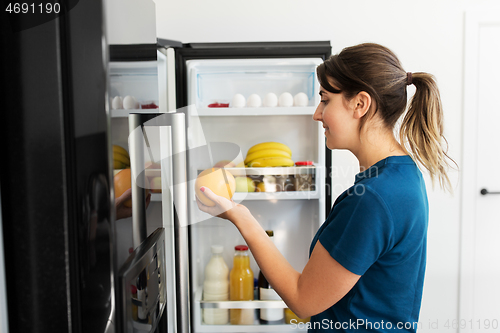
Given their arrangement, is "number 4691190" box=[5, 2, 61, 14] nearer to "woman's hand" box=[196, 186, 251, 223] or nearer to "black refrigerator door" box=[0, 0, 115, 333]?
"black refrigerator door" box=[0, 0, 115, 333]

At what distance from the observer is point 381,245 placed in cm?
70

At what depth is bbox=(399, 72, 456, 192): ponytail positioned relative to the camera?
83 centimetres

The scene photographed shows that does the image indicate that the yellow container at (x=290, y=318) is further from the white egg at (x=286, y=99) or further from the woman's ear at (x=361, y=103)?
the woman's ear at (x=361, y=103)

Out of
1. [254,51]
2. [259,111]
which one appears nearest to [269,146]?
[259,111]

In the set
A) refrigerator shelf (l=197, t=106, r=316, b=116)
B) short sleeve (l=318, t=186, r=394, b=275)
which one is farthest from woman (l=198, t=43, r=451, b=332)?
refrigerator shelf (l=197, t=106, r=316, b=116)

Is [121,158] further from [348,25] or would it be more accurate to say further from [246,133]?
[348,25]

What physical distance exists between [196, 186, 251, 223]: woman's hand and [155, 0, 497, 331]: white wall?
36.1 inches

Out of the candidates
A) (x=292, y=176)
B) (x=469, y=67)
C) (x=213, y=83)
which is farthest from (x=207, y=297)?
(x=469, y=67)

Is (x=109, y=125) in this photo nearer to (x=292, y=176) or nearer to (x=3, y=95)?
(x=3, y=95)

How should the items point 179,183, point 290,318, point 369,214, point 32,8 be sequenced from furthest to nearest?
point 290,318
point 369,214
point 179,183
point 32,8

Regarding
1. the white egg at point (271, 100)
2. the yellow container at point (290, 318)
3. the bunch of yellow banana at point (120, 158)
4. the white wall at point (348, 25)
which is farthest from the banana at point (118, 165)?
the white wall at point (348, 25)

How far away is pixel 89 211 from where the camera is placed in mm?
351

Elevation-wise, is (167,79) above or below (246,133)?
above

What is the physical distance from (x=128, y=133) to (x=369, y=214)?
0.48 meters
